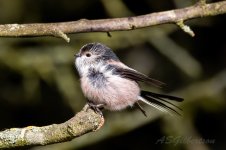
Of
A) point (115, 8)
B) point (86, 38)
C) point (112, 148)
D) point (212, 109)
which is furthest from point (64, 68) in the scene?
point (212, 109)

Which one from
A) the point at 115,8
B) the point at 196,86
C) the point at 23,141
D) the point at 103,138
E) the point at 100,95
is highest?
the point at 115,8

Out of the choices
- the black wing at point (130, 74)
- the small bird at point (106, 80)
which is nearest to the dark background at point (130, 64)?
the small bird at point (106, 80)

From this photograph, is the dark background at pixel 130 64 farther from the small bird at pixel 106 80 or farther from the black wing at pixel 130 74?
the black wing at pixel 130 74

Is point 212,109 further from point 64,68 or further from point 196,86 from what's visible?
point 64,68

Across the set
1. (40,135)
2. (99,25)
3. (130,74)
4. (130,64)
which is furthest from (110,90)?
(130,64)

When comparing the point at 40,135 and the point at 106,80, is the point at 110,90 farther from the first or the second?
the point at 40,135
